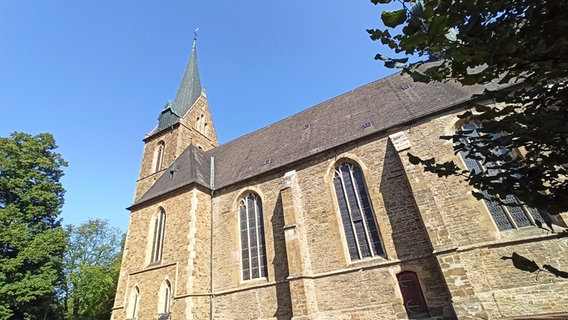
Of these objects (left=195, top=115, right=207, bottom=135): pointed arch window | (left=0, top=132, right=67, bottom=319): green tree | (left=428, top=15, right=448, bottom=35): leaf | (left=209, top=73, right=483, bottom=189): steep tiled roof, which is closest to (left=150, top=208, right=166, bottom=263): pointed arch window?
(left=209, top=73, right=483, bottom=189): steep tiled roof

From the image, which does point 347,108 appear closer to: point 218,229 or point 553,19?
point 218,229

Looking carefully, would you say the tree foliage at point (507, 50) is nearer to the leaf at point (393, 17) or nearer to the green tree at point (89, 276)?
the leaf at point (393, 17)

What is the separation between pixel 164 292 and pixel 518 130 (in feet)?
47.4

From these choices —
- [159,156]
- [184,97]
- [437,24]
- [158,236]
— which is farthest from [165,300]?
[184,97]

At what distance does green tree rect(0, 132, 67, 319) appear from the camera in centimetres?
1559

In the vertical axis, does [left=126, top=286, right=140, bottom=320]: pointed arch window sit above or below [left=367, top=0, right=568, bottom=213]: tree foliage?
above

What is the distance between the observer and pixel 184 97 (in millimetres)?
26906

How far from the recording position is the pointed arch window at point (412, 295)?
29.9 feet

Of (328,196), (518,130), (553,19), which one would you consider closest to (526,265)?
(518,130)

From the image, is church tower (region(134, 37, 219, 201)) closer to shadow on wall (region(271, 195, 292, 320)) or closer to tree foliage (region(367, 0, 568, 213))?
shadow on wall (region(271, 195, 292, 320))

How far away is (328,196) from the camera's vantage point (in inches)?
475

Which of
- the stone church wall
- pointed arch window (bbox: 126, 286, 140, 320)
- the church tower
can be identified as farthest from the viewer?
the church tower

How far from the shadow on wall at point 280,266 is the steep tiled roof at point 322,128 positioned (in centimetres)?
252

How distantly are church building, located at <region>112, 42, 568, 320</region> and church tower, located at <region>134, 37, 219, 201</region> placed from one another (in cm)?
454
